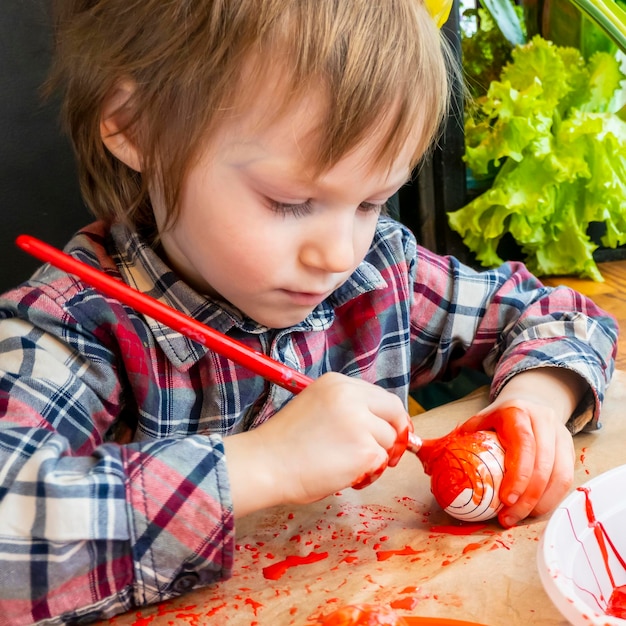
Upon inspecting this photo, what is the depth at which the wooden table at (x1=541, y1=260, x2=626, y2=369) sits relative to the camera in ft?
4.12

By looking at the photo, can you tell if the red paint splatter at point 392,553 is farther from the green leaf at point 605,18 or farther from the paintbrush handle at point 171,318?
the green leaf at point 605,18

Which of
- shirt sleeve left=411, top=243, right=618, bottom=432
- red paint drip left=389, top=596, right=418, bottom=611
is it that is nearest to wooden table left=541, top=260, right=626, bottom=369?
shirt sleeve left=411, top=243, right=618, bottom=432

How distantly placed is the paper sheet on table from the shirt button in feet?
0.03

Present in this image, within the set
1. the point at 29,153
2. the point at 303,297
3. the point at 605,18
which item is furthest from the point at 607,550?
the point at 605,18

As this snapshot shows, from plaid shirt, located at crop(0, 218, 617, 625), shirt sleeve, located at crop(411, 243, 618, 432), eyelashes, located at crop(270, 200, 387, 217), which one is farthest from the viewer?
shirt sleeve, located at crop(411, 243, 618, 432)

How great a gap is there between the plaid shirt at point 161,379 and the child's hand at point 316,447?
34 millimetres

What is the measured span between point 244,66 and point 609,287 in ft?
3.02

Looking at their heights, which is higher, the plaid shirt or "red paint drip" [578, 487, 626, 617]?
the plaid shirt

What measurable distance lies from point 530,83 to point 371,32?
77 cm

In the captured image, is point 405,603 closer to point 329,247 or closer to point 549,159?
point 329,247

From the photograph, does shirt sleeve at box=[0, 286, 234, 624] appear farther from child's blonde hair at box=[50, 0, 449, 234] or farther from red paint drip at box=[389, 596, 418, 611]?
child's blonde hair at box=[50, 0, 449, 234]

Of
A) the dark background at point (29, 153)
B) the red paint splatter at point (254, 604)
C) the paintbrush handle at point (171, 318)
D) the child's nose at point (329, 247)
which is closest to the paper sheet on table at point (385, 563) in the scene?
the red paint splatter at point (254, 604)

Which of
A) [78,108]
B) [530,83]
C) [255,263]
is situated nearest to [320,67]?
[255,263]

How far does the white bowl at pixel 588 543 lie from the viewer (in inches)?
19.9
